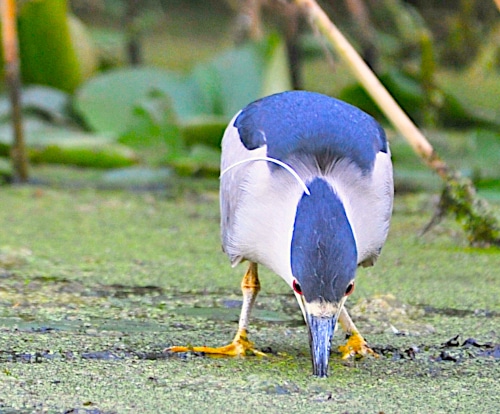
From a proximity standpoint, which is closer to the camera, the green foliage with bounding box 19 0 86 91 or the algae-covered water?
the algae-covered water

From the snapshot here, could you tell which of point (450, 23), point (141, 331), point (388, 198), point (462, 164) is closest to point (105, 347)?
point (141, 331)

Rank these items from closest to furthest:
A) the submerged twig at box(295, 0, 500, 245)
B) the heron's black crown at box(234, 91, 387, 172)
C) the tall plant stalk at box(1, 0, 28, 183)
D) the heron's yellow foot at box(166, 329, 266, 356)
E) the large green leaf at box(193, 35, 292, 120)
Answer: the heron's black crown at box(234, 91, 387, 172) → the heron's yellow foot at box(166, 329, 266, 356) → the submerged twig at box(295, 0, 500, 245) → the tall plant stalk at box(1, 0, 28, 183) → the large green leaf at box(193, 35, 292, 120)

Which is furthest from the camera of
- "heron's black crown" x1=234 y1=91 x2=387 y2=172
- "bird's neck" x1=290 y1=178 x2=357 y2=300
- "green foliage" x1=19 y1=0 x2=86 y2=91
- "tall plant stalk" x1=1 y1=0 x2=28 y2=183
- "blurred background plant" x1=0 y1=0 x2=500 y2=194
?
"green foliage" x1=19 y1=0 x2=86 y2=91

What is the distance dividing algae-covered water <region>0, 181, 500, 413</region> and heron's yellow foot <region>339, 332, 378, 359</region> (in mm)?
39

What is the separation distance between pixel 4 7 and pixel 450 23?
11.0 feet

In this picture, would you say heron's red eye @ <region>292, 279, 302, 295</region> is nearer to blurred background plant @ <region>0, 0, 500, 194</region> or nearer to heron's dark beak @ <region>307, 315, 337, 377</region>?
heron's dark beak @ <region>307, 315, 337, 377</region>

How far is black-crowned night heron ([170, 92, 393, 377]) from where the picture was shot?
195cm

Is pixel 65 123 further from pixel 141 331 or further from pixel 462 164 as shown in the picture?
pixel 141 331

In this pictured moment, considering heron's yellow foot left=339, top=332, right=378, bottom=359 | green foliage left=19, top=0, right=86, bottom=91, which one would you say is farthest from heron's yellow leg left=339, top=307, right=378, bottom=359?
green foliage left=19, top=0, right=86, bottom=91

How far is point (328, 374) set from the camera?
217 cm

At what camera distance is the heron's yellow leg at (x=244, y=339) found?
230 cm

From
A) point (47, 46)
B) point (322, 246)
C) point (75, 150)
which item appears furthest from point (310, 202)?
point (47, 46)

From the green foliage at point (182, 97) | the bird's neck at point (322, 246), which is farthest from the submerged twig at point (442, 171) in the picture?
the bird's neck at point (322, 246)

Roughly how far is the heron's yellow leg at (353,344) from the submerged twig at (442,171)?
3.50ft
